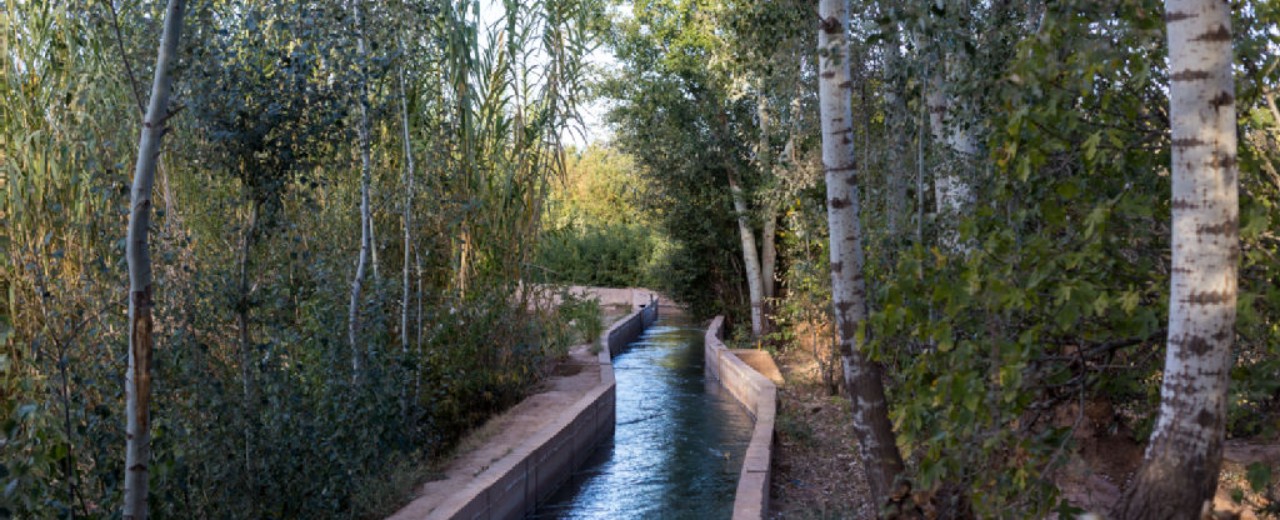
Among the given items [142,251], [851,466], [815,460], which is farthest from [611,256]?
[142,251]

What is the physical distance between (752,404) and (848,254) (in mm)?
7750

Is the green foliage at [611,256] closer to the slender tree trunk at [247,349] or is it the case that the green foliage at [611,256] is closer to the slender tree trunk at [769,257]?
the slender tree trunk at [769,257]

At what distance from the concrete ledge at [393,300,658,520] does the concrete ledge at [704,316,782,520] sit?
1.76 m

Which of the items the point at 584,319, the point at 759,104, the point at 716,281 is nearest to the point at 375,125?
the point at 584,319

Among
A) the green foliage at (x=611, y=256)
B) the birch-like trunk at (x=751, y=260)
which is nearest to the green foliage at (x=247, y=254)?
the birch-like trunk at (x=751, y=260)

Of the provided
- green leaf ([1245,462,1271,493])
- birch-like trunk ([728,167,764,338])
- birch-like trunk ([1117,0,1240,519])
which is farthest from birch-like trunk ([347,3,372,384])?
birch-like trunk ([728,167,764,338])

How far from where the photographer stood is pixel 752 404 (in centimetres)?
1423

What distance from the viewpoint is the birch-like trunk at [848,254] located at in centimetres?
668

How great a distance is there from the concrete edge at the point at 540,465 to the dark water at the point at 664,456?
17 centimetres

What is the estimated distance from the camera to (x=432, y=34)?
10.7 m

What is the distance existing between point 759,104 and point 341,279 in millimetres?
12389

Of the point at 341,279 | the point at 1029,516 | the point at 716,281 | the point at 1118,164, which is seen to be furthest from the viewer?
the point at 716,281

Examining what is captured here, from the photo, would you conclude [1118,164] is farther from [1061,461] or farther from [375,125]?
[375,125]

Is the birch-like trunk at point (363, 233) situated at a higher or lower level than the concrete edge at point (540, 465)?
higher
